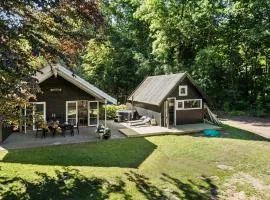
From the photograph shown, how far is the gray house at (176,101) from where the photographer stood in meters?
21.9

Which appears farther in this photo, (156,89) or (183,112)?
(156,89)

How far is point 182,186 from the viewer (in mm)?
10680

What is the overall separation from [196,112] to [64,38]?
660 inches

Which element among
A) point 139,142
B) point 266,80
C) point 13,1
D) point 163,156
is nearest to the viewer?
point 13,1

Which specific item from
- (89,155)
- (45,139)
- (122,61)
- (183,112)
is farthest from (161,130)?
(122,61)

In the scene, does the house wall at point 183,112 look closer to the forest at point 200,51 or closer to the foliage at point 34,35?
the forest at point 200,51

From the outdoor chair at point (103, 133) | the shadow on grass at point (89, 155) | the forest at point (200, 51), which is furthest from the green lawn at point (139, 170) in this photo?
the forest at point (200, 51)

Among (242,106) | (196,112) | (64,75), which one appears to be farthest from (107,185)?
(242,106)

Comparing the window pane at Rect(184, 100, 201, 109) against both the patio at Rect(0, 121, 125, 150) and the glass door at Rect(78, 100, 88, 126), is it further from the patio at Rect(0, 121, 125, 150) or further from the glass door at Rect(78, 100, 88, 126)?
the glass door at Rect(78, 100, 88, 126)

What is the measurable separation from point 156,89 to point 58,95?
784 centimetres

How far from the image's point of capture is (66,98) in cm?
2072

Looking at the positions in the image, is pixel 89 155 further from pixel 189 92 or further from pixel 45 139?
pixel 189 92

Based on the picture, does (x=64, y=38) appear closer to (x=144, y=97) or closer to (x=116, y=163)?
(x=116, y=163)

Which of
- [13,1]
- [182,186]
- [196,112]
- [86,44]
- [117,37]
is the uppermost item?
[117,37]
